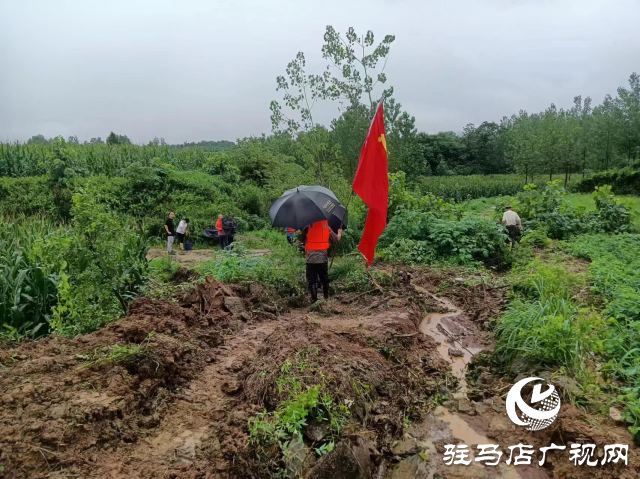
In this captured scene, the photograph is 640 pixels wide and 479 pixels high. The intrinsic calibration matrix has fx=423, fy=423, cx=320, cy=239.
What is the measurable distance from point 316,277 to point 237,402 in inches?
134

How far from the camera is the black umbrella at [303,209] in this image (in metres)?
6.48

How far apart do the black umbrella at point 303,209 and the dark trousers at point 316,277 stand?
0.85 metres

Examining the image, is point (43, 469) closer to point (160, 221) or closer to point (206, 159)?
point (160, 221)

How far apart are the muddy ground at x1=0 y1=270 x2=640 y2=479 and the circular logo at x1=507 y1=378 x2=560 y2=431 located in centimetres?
9

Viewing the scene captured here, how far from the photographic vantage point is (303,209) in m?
6.53

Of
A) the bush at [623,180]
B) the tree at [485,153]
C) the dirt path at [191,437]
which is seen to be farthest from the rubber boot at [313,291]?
the tree at [485,153]

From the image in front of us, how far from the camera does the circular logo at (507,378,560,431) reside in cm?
369

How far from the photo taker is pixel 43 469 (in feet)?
9.34

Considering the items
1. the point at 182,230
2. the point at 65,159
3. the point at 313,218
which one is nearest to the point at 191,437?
the point at 313,218

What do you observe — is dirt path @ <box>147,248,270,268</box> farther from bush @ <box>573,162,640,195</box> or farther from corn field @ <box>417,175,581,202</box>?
corn field @ <box>417,175,581,202</box>

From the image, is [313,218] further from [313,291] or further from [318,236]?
[313,291]

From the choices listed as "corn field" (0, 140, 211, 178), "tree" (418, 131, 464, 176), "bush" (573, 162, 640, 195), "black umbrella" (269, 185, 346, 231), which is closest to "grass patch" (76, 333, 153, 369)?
"black umbrella" (269, 185, 346, 231)

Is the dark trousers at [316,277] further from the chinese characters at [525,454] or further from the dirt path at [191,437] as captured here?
the chinese characters at [525,454]

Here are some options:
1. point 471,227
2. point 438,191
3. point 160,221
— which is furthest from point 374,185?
point 438,191
